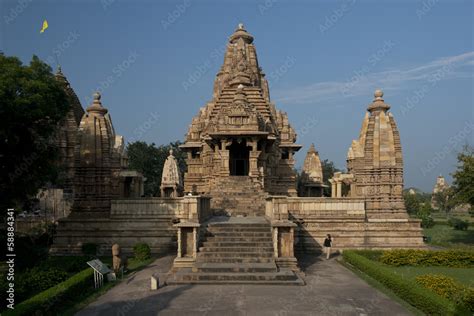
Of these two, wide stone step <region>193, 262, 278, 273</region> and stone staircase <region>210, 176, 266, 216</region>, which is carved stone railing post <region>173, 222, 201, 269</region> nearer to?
wide stone step <region>193, 262, 278, 273</region>

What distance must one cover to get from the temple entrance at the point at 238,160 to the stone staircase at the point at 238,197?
14.0ft

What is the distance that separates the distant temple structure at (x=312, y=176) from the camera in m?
39.5

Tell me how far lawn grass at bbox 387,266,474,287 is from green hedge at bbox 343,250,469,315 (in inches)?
56.2

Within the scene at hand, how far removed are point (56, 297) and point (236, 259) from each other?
5.91 metres

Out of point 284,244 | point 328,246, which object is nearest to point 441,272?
point 328,246

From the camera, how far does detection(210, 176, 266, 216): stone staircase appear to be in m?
21.0

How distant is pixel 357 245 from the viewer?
61.5 feet

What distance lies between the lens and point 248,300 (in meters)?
10.3

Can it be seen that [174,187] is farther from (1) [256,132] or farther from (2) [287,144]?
(1) [256,132]

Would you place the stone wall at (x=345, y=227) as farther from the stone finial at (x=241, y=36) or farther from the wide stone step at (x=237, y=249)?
the stone finial at (x=241, y=36)

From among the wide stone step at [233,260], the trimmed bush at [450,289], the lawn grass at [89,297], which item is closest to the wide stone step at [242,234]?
the wide stone step at [233,260]

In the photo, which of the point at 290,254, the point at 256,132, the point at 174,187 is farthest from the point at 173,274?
the point at 174,187

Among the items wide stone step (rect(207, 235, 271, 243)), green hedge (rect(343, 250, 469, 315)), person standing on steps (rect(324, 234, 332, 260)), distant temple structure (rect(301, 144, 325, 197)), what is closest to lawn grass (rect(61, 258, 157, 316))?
wide stone step (rect(207, 235, 271, 243))

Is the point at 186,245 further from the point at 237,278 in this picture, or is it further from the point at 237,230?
the point at 237,278
